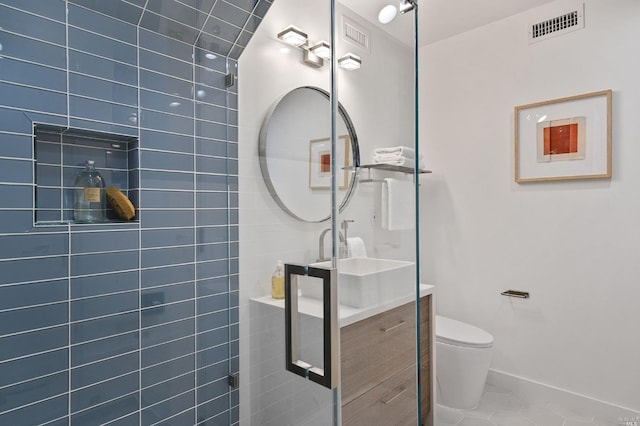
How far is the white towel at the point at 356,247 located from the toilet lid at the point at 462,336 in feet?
4.95

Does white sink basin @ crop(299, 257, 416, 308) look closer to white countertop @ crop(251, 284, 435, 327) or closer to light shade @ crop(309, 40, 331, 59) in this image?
white countertop @ crop(251, 284, 435, 327)

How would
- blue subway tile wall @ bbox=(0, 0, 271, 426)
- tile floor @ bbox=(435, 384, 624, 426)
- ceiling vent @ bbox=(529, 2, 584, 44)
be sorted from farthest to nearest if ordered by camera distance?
ceiling vent @ bbox=(529, 2, 584, 44)
tile floor @ bbox=(435, 384, 624, 426)
blue subway tile wall @ bbox=(0, 0, 271, 426)

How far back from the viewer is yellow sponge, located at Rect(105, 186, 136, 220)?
3.14 feet

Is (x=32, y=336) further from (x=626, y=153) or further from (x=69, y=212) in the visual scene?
(x=626, y=153)

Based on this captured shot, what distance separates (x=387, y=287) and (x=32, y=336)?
865 mm

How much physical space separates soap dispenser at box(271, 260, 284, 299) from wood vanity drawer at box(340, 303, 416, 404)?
21 centimetres

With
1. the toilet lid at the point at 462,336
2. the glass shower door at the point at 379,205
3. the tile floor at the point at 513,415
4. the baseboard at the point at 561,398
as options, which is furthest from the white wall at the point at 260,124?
the baseboard at the point at 561,398

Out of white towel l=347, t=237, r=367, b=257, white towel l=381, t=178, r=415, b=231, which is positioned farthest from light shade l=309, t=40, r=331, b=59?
Result: white towel l=347, t=237, r=367, b=257

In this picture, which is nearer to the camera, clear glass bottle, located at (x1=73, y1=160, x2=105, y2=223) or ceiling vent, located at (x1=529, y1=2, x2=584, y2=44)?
clear glass bottle, located at (x1=73, y1=160, x2=105, y2=223)

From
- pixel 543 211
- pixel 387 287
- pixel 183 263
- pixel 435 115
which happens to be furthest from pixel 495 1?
pixel 183 263

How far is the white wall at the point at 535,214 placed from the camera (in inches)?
85.7

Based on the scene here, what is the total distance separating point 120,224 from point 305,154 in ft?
1.70

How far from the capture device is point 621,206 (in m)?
2.19

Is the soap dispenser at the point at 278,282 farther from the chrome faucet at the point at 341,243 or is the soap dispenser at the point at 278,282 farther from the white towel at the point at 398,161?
the white towel at the point at 398,161
